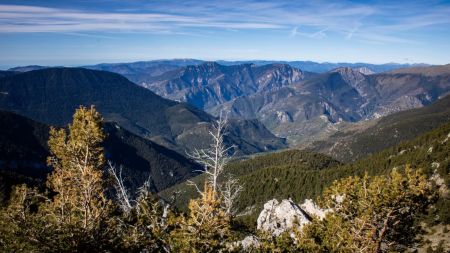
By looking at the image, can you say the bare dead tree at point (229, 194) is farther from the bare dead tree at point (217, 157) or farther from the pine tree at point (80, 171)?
the pine tree at point (80, 171)

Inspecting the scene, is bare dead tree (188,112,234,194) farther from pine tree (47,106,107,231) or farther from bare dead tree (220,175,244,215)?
pine tree (47,106,107,231)

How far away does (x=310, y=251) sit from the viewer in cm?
2442

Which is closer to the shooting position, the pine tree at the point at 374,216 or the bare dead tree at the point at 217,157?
the pine tree at the point at 374,216

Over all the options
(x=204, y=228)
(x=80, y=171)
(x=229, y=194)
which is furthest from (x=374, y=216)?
(x=80, y=171)

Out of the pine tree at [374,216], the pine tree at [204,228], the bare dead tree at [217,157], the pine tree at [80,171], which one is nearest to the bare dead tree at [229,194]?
the bare dead tree at [217,157]

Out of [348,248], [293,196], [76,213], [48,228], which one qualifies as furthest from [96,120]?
[293,196]

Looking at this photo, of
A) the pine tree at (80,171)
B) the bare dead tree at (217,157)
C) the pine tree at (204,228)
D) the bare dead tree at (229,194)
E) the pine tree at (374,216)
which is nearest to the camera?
the pine tree at (204,228)

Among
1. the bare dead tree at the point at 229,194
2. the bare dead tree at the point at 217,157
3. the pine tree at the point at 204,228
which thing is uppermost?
the bare dead tree at the point at 217,157

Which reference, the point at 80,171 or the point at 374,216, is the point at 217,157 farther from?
the point at 374,216

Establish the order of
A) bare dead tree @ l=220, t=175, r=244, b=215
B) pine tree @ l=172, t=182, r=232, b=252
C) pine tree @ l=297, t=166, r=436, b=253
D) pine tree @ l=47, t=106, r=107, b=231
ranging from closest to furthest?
pine tree @ l=172, t=182, r=232, b=252, pine tree @ l=297, t=166, r=436, b=253, pine tree @ l=47, t=106, r=107, b=231, bare dead tree @ l=220, t=175, r=244, b=215

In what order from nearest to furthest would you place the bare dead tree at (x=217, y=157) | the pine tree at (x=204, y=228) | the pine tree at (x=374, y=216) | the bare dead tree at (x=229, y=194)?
the pine tree at (x=204, y=228), the pine tree at (x=374, y=216), the bare dead tree at (x=217, y=157), the bare dead tree at (x=229, y=194)

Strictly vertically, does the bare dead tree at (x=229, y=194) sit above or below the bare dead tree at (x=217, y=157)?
below

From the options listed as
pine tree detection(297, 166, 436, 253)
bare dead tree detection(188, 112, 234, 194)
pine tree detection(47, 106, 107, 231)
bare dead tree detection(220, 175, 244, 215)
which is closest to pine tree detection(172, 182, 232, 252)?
bare dead tree detection(220, 175, 244, 215)

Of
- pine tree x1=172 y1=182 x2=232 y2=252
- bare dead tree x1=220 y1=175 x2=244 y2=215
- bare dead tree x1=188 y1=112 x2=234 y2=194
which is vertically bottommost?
bare dead tree x1=220 y1=175 x2=244 y2=215
